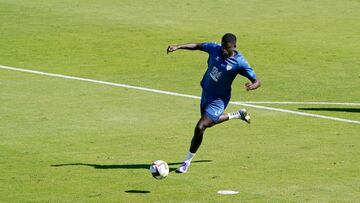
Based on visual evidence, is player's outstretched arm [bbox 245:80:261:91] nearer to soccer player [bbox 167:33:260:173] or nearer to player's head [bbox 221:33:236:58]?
soccer player [bbox 167:33:260:173]

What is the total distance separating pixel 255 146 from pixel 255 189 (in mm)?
3818

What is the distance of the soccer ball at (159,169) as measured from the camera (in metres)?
18.6

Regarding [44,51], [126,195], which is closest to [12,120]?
[126,195]

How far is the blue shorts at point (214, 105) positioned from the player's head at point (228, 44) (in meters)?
0.92

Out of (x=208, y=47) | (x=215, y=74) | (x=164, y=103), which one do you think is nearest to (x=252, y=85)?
(x=215, y=74)

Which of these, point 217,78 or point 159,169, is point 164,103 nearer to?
point 217,78

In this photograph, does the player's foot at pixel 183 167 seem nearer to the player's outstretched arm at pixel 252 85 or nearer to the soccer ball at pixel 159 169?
the soccer ball at pixel 159 169

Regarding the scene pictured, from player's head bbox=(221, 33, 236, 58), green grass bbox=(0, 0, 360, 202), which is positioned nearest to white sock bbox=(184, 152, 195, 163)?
green grass bbox=(0, 0, 360, 202)

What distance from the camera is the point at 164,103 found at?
89.3ft

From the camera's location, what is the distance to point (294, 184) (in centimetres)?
1858

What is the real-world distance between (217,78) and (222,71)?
184 mm

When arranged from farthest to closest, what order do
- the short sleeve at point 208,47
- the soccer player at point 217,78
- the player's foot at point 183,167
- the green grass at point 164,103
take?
the short sleeve at point 208,47
the soccer player at point 217,78
the player's foot at point 183,167
the green grass at point 164,103

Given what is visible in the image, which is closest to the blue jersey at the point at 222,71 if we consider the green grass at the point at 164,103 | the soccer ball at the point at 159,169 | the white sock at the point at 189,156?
the white sock at the point at 189,156

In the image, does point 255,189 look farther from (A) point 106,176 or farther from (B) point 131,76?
(B) point 131,76
